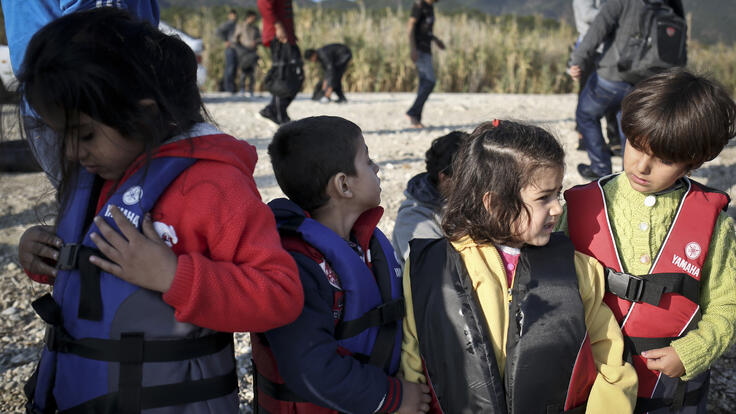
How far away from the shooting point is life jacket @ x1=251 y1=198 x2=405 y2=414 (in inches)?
62.2

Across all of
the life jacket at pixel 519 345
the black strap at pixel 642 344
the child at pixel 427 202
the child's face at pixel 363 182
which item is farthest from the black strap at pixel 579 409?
the child at pixel 427 202

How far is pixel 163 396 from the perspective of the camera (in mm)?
1374

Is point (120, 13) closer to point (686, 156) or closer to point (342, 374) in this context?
point (342, 374)

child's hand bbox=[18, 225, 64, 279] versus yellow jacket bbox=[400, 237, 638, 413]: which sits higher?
child's hand bbox=[18, 225, 64, 279]

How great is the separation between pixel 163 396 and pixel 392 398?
597mm

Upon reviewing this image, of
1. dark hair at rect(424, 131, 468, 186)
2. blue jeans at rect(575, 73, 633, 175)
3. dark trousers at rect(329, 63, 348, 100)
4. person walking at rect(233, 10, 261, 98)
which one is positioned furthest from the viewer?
person walking at rect(233, 10, 261, 98)

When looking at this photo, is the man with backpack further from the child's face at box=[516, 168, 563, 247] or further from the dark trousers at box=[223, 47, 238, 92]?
the dark trousers at box=[223, 47, 238, 92]

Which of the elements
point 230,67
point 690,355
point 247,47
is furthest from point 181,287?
point 230,67

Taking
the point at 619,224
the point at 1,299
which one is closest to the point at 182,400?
the point at 619,224

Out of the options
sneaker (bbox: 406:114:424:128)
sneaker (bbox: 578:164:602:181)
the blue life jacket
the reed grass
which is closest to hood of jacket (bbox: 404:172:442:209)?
the blue life jacket

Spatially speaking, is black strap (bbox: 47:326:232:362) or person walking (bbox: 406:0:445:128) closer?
black strap (bbox: 47:326:232:362)

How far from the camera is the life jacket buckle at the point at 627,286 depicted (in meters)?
1.77

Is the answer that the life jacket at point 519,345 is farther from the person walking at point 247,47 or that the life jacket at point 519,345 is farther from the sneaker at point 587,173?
the person walking at point 247,47

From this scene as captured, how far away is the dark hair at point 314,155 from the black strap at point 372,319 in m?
0.36
